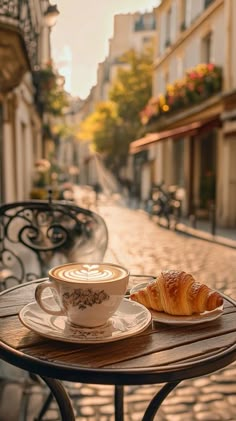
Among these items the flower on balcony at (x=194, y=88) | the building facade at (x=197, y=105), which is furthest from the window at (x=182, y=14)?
the flower on balcony at (x=194, y=88)

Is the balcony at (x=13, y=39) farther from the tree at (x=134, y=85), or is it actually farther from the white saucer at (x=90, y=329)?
the tree at (x=134, y=85)

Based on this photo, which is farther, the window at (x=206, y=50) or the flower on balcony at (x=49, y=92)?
the window at (x=206, y=50)

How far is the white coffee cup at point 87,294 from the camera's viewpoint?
1.32 m

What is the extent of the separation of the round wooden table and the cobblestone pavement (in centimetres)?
153

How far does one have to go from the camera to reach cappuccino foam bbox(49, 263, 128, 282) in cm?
137

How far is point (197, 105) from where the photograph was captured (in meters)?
16.5

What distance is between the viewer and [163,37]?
2317cm

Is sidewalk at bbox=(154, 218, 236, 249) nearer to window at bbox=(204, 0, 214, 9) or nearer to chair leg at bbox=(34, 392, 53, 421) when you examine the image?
chair leg at bbox=(34, 392, 53, 421)

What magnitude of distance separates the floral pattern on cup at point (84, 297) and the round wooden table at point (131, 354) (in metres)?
0.12

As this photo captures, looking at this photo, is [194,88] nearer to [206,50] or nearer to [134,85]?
[206,50]

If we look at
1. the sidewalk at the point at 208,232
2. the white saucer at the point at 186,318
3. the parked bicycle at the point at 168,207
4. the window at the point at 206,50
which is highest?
the window at the point at 206,50

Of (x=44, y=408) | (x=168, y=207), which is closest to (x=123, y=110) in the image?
(x=168, y=207)

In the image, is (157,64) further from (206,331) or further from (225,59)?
(206,331)

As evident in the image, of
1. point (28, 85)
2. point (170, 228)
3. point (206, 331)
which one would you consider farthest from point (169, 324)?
point (28, 85)
